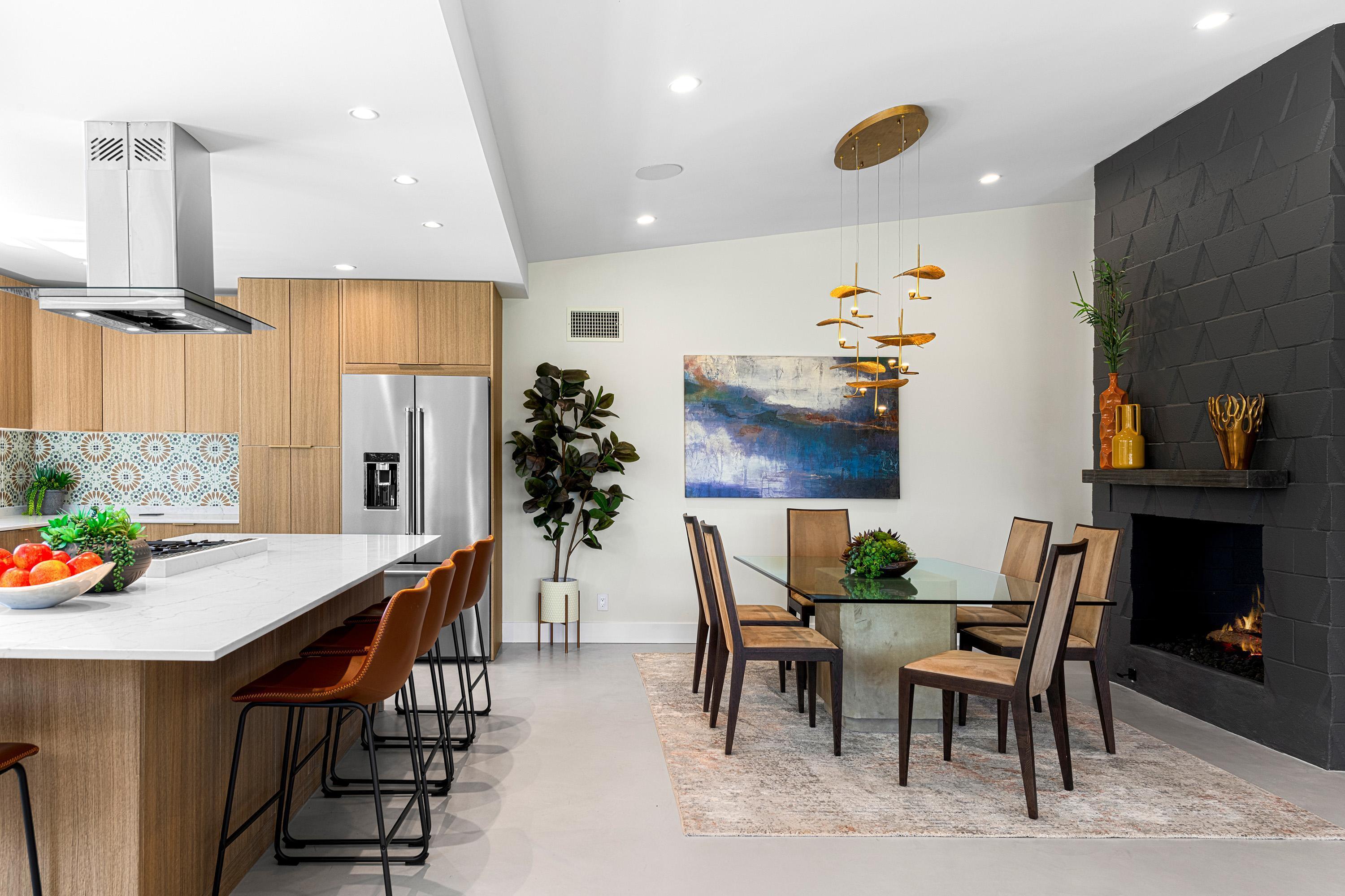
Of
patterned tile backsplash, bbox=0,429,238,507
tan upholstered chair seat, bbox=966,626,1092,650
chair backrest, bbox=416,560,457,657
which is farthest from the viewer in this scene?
patterned tile backsplash, bbox=0,429,238,507

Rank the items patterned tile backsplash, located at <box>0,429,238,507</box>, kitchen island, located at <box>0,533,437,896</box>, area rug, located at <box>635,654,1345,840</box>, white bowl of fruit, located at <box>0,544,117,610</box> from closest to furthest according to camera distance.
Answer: kitchen island, located at <box>0,533,437,896</box> → white bowl of fruit, located at <box>0,544,117,610</box> → area rug, located at <box>635,654,1345,840</box> → patterned tile backsplash, located at <box>0,429,238,507</box>

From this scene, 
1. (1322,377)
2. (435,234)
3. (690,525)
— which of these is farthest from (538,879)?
(1322,377)

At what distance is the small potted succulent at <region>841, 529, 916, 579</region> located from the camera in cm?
397

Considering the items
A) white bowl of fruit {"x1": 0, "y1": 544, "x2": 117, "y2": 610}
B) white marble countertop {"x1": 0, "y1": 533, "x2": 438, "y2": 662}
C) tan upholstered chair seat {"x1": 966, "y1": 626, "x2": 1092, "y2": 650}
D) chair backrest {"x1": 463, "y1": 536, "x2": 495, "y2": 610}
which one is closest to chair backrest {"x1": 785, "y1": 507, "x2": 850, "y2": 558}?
tan upholstered chair seat {"x1": 966, "y1": 626, "x2": 1092, "y2": 650}

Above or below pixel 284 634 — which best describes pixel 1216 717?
below

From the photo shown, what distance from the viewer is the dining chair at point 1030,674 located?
9.64ft

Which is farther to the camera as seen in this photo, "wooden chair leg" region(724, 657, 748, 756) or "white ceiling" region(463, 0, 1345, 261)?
"wooden chair leg" region(724, 657, 748, 756)

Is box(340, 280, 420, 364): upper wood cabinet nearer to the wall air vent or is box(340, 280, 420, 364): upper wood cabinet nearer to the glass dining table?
the wall air vent

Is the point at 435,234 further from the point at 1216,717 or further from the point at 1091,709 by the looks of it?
the point at 1216,717

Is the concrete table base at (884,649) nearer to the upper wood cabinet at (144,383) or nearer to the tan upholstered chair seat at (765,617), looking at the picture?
the tan upholstered chair seat at (765,617)

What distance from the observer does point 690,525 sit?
4242 mm

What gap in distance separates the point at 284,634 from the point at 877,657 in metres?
2.65

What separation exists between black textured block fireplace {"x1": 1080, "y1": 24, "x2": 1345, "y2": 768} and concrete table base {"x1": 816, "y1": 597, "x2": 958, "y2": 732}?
57.4 inches

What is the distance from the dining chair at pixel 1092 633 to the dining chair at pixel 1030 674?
0.35m
